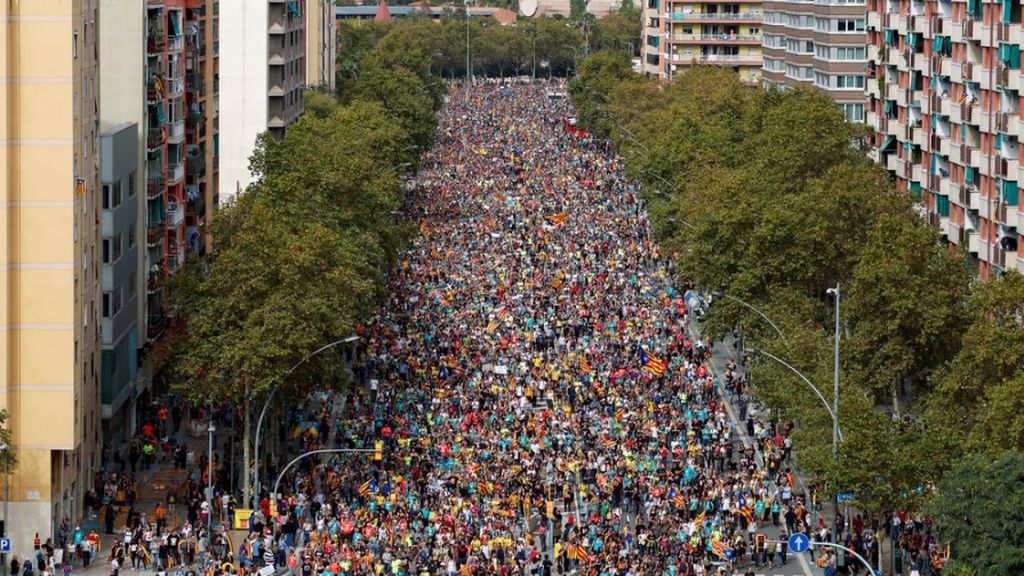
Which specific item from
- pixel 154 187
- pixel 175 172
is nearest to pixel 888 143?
pixel 175 172

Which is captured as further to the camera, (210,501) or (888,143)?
(888,143)

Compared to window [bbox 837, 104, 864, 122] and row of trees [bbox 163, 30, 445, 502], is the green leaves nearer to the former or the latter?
row of trees [bbox 163, 30, 445, 502]

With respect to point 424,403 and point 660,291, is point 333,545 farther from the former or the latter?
point 660,291

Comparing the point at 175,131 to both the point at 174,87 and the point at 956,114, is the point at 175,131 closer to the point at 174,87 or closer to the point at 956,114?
the point at 174,87

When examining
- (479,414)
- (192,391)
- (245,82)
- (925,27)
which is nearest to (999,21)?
(925,27)

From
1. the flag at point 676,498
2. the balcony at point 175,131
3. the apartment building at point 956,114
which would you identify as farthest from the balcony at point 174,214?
the apartment building at point 956,114

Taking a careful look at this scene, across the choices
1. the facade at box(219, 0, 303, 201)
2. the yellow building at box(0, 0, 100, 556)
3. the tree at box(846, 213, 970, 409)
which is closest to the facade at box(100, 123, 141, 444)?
the yellow building at box(0, 0, 100, 556)
